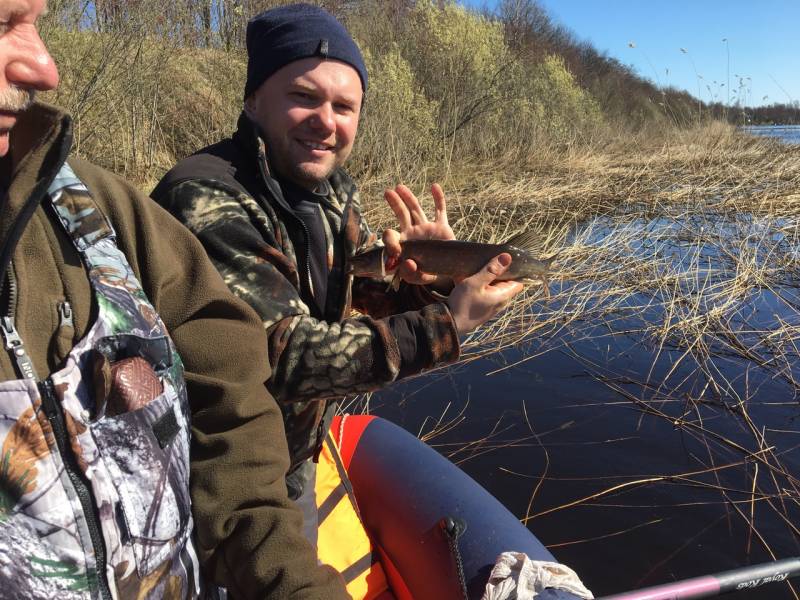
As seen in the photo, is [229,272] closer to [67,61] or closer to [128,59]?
[67,61]

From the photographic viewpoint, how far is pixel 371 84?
10.8 metres

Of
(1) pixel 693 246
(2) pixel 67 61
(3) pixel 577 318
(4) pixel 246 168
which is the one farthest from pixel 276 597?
(1) pixel 693 246

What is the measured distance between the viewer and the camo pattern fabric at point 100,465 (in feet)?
3.55

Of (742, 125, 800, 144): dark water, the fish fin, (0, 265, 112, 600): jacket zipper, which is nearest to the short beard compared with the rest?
(0, 265, 112, 600): jacket zipper

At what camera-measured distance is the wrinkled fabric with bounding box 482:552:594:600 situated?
6.54 feet

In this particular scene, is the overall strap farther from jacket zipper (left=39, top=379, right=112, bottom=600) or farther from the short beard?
jacket zipper (left=39, top=379, right=112, bottom=600)

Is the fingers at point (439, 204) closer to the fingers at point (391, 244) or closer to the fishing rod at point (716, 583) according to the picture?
the fingers at point (391, 244)

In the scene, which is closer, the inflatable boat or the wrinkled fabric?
the wrinkled fabric

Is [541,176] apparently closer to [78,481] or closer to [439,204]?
[439,204]

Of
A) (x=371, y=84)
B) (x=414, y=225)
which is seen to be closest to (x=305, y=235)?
(x=414, y=225)

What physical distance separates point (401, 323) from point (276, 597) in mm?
910

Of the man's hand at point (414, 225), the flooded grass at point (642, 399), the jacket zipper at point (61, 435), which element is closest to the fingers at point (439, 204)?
the man's hand at point (414, 225)

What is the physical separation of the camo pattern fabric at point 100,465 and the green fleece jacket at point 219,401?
2.7 inches

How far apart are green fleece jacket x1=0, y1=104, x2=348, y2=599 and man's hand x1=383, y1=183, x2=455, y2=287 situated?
1.18m
